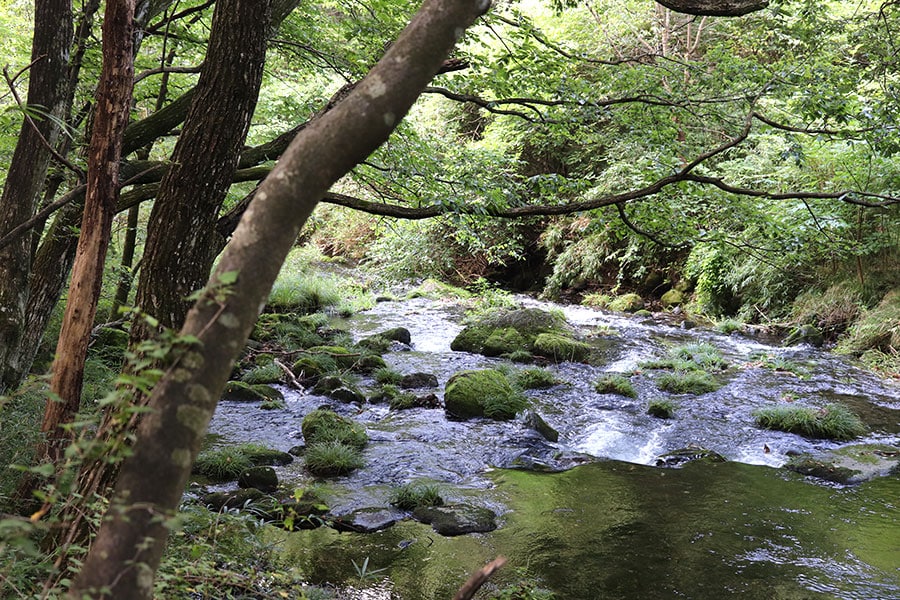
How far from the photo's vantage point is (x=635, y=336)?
41.6ft

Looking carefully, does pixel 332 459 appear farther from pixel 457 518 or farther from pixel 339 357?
pixel 339 357

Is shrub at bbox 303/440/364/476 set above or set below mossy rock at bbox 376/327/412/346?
above

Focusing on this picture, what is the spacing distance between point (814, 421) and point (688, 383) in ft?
6.42

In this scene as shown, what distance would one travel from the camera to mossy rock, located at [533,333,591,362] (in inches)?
436

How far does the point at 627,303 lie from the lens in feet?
52.0

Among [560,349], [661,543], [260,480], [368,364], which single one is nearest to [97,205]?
[260,480]

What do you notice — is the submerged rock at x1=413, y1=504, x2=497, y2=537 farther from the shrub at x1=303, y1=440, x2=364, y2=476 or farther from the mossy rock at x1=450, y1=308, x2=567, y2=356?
the mossy rock at x1=450, y1=308, x2=567, y2=356

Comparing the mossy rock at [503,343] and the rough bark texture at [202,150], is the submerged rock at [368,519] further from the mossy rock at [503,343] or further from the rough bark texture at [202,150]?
the mossy rock at [503,343]

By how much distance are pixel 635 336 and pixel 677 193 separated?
26.1 ft

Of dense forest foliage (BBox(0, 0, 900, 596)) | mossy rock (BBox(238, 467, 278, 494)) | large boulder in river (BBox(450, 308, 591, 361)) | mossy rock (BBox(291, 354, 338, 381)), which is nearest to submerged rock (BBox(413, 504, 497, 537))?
mossy rock (BBox(238, 467, 278, 494))

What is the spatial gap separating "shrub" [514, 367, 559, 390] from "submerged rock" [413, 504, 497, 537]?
13.6ft

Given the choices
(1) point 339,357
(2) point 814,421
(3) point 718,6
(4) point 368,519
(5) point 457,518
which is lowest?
(1) point 339,357

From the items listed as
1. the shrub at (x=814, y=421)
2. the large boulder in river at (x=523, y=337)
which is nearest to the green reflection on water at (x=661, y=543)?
the shrub at (x=814, y=421)

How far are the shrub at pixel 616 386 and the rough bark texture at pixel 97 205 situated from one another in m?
7.60
